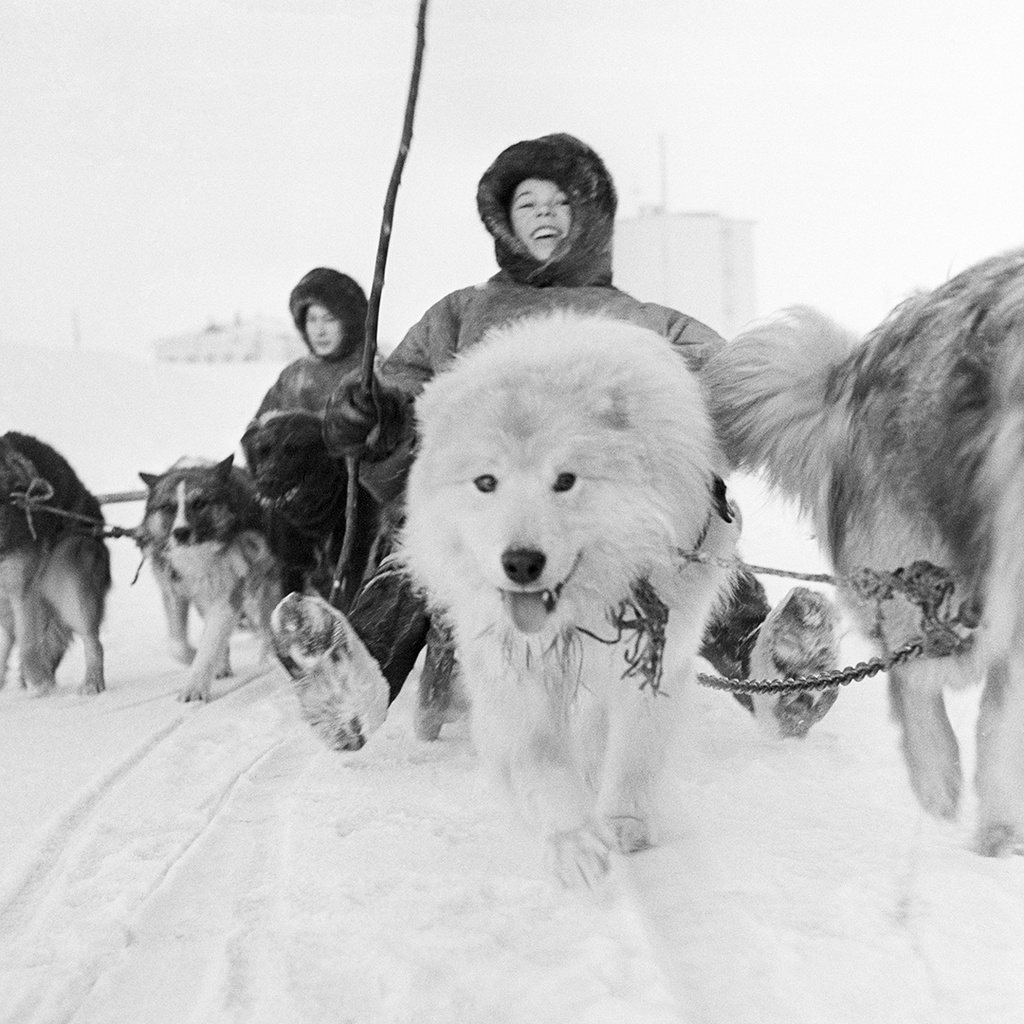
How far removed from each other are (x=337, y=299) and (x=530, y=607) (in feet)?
7.09

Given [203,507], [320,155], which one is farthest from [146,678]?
[320,155]

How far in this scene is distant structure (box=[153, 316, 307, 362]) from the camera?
2.83 meters

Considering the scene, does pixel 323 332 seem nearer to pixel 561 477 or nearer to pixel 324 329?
pixel 324 329

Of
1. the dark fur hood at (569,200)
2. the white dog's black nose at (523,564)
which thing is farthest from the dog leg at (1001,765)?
the dark fur hood at (569,200)

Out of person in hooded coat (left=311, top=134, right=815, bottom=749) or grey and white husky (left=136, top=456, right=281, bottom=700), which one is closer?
person in hooded coat (left=311, top=134, right=815, bottom=749)

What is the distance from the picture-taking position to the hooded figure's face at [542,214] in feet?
5.72

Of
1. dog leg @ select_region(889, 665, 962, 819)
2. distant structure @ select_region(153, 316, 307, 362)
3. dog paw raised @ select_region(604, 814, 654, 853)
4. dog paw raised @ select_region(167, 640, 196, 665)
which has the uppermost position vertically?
distant structure @ select_region(153, 316, 307, 362)

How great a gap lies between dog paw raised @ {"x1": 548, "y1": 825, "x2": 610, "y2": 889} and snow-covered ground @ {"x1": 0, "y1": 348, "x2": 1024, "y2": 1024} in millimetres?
30

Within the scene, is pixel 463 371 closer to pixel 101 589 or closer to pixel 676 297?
pixel 676 297

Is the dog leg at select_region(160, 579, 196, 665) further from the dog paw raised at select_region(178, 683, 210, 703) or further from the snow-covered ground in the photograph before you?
the snow-covered ground

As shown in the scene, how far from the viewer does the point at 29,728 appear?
6.51ft

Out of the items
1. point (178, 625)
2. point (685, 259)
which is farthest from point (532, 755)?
point (178, 625)

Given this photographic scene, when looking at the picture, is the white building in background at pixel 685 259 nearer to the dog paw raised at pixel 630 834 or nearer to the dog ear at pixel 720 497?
the dog ear at pixel 720 497

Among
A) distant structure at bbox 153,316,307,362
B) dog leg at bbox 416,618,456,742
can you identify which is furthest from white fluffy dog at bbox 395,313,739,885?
distant structure at bbox 153,316,307,362
